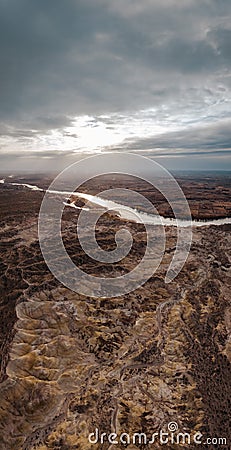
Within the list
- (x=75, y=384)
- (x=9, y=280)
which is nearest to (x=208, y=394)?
(x=75, y=384)

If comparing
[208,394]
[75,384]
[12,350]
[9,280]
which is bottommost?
[208,394]

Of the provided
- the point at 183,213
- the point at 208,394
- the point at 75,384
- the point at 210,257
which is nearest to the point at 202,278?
the point at 210,257

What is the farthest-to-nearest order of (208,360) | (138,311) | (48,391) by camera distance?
(138,311)
(208,360)
(48,391)

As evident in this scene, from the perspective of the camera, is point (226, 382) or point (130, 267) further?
point (130, 267)

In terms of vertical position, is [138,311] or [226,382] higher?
[138,311]

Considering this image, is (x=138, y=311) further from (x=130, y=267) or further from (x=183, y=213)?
(x=183, y=213)

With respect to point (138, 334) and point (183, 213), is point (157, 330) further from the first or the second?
point (183, 213)

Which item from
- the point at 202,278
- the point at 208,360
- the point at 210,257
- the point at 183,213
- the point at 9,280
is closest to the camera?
the point at 208,360
